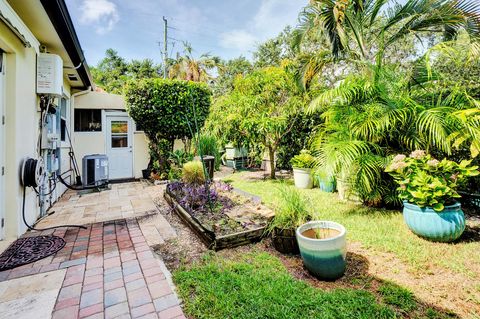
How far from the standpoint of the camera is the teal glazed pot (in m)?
2.84

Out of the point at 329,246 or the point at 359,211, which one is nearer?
the point at 329,246

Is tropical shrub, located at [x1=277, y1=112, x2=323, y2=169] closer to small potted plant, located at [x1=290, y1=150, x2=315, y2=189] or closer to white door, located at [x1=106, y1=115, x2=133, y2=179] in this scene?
small potted plant, located at [x1=290, y1=150, x2=315, y2=189]

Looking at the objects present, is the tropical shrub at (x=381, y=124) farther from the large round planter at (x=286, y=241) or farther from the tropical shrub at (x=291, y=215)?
the large round planter at (x=286, y=241)

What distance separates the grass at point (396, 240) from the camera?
8.19 ft

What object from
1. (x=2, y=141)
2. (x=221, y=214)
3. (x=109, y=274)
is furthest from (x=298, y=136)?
(x=2, y=141)

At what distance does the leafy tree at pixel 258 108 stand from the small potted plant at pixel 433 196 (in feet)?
10.7

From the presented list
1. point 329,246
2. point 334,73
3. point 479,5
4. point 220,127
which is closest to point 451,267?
point 329,246

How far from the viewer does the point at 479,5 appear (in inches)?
168

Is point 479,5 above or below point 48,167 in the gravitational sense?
above

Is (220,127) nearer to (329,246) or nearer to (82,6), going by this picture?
(82,6)

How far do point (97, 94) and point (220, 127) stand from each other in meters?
4.25

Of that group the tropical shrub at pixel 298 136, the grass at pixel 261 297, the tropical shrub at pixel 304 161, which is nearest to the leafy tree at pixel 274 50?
the tropical shrub at pixel 298 136

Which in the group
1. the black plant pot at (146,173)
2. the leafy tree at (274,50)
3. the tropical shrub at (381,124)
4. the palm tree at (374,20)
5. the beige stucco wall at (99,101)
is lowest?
the black plant pot at (146,173)

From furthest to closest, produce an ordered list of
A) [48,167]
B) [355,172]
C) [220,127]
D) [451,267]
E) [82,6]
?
[220,127] → [82,6] → [48,167] → [355,172] → [451,267]
